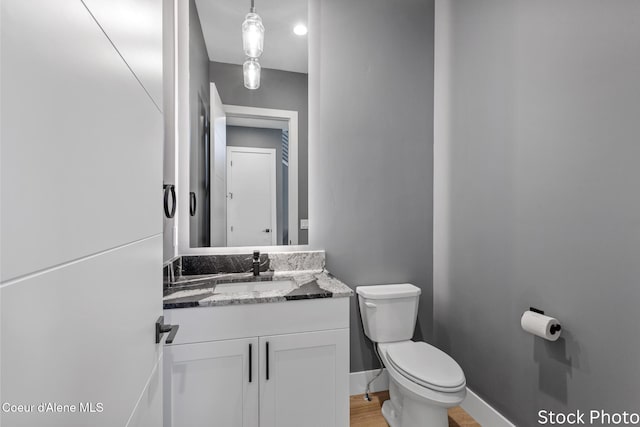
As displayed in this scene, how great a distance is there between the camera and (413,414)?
145cm

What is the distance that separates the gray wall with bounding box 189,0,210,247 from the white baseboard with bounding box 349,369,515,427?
4.30 feet

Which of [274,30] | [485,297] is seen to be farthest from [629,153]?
[274,30]

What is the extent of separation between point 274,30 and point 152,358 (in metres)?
1.88

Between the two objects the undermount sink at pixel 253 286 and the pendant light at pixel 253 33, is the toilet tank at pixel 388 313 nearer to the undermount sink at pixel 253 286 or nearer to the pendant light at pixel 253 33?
the undermount sink at pixel 253 286

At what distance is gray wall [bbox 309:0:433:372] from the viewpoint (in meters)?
1.89

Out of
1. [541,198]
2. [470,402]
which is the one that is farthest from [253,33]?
[470,402]

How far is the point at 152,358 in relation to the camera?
0.79 metres

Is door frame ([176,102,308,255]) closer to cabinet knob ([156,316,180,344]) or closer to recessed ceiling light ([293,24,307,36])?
recessed ceiling light ([293,24,307,36])

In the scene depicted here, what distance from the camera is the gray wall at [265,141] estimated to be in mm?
1854

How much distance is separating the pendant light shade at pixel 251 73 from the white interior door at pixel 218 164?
20 centimetres

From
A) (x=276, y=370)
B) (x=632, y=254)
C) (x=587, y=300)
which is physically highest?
(x=632, y=254)

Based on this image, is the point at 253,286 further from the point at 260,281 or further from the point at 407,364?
the point at 407,364

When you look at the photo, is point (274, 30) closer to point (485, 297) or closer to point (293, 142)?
point (293, 142)

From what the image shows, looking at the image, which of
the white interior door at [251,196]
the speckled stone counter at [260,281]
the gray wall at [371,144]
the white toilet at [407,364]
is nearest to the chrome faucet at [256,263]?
the speckled stone counter at [260,281]
